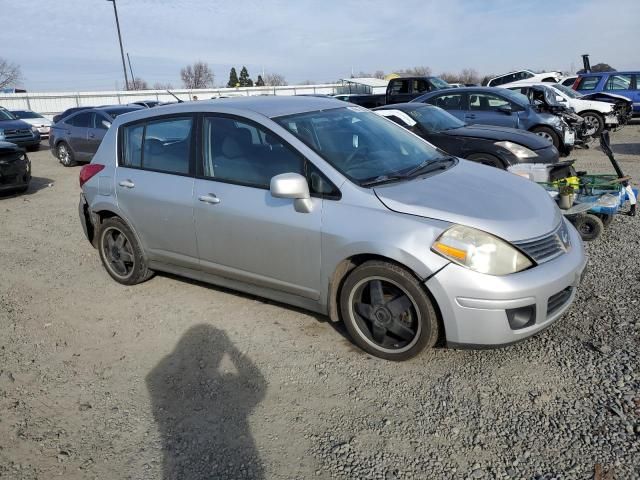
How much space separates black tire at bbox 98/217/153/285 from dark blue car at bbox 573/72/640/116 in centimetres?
1731

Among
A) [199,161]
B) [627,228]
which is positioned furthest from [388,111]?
[199,161]

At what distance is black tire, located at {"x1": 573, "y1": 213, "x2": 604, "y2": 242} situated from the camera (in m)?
5.59

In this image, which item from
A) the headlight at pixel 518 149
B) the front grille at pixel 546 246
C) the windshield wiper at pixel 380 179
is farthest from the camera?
the headlight at pixel 518 149

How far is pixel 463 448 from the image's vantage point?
8.75 ft

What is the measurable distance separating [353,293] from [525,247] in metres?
1.12

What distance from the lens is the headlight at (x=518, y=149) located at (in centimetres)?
730

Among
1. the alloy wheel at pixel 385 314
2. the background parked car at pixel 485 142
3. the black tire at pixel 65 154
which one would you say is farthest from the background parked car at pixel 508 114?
the black tire at pixel 65 154

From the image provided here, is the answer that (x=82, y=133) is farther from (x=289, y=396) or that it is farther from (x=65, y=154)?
(x=289, y=396)

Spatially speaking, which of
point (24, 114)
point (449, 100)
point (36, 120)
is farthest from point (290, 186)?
point (24, 114)

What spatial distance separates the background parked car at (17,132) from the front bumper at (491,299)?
17.5 m

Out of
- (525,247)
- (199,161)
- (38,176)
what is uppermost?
(199,161)

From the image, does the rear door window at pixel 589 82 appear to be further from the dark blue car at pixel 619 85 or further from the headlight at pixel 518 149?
the headlight at pixel 518 149

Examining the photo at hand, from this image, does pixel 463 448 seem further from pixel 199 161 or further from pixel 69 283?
pixel 69 283

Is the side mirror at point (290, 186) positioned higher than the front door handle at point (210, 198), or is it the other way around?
the side mirror at point (290, 186)
